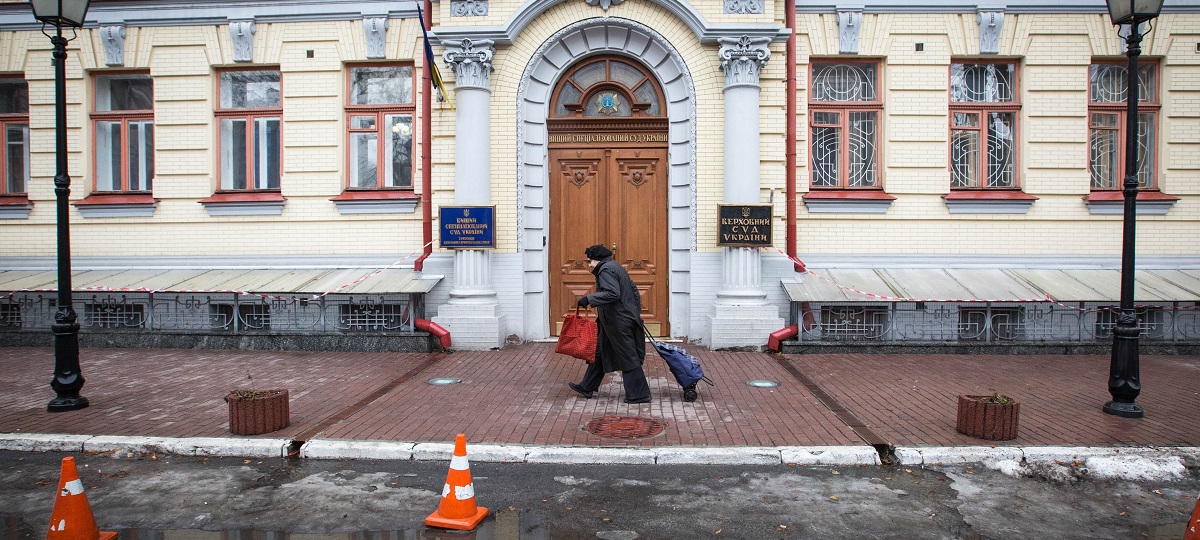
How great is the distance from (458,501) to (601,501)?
108 cm

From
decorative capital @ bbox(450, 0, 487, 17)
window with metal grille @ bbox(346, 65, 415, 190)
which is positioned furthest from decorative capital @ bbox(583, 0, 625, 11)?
window with metal grille @ bbox(346, 65, 415, 190)

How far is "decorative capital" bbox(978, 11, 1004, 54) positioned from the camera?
11.5 meters

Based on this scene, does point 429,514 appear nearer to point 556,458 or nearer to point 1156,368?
point 556,458

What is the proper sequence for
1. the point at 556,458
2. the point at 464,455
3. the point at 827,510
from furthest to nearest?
the point at 556,458 → the point at 827,510 → the point at 464,455

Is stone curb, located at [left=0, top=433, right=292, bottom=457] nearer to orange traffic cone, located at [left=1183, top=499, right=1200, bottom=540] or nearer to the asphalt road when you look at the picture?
the asphalt road

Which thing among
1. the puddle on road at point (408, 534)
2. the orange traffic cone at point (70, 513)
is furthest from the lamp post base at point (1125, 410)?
the orange traffic cone at point (70, 513)

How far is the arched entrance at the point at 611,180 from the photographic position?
11.8 m

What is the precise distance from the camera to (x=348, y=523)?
15.6 feet

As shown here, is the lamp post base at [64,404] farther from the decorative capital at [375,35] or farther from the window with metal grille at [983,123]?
the window with metal grille at [983,123]

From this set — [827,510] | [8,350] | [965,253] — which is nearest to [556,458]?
[827,510]

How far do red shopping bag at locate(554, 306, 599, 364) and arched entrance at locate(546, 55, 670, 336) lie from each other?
3766 mm

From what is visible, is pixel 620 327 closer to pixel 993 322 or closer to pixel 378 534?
pixel 378 534

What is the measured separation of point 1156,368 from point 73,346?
13.6 m

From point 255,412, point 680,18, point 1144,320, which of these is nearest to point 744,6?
point 680,18
